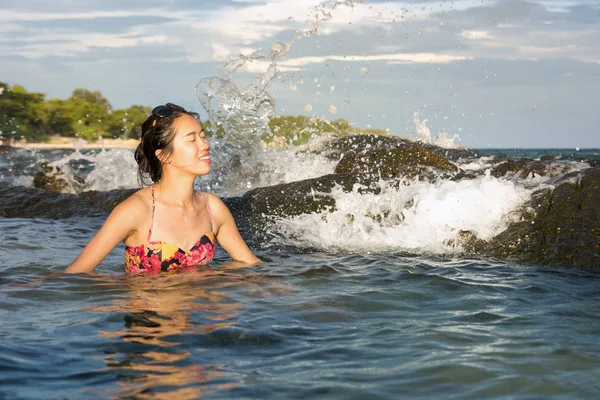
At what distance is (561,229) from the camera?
7855 millimetres

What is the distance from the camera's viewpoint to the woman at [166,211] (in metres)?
5.79

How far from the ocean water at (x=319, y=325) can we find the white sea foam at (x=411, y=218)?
0.11ft

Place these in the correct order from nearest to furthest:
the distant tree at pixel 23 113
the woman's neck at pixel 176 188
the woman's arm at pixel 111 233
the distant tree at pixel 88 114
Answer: the woman's arm at pixel 111 233, the woman's neck at pixel 176 188, the distant tree at pixel 23 113, the distant tree at pixel 88 114

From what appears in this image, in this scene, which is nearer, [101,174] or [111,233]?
[111,233]

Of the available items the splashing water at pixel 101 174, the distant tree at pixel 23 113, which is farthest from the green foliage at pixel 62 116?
the splashing water at pixel 101 174

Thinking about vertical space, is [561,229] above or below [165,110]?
below

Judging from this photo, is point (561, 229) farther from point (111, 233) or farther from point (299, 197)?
point (111, 233)

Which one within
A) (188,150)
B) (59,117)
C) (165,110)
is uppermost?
(59,117)

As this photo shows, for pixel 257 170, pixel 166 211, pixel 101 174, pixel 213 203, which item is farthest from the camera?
pixel 101 174

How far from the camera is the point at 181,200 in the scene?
6.10 m

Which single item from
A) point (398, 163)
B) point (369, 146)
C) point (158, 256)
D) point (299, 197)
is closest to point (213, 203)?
point (158, 256)

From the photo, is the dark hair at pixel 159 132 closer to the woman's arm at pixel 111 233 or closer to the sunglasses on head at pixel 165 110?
the sunglasses on head at pixel 165 110

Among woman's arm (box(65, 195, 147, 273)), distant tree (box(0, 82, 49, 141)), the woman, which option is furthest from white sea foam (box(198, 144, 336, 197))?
distant tree (box(0, 82, 49, 141))

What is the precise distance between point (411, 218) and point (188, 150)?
383 cm
